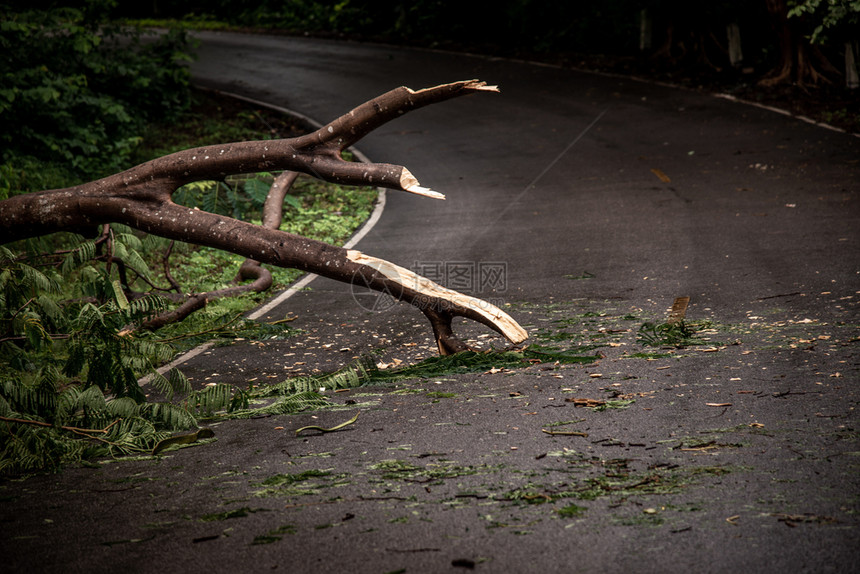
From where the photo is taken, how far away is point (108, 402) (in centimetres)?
554

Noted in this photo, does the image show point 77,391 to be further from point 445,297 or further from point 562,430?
point 562,430

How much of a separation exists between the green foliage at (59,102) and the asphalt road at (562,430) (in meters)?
6.19

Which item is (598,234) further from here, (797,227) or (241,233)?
(241,233)

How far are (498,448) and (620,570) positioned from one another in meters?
1.48

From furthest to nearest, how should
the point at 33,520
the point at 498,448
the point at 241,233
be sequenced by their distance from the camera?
the point at 241,233, the point at 498,448, the point at 33,520

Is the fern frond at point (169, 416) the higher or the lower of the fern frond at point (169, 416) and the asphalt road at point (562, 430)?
the lower

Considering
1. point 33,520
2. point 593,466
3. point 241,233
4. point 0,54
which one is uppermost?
point 0,54

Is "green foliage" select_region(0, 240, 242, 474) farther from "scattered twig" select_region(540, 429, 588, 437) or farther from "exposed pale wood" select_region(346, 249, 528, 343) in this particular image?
"scattered twig" select_region(540, 429, 588, 437)

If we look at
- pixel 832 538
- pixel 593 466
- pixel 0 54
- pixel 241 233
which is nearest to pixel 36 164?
Result: pixel 0 54

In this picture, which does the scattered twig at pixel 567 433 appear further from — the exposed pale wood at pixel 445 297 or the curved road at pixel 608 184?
the curved road at pixel 608 184

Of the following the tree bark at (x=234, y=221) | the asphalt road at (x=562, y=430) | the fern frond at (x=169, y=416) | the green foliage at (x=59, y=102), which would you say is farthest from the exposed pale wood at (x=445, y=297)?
the green foliage at (x=59, y=102)

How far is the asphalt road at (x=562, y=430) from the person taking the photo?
3680 mm

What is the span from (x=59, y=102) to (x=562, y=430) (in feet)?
40.7

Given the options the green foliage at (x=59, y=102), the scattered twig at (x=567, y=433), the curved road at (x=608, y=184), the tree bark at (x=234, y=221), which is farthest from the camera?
the green foliage at (x=59, y=102)
